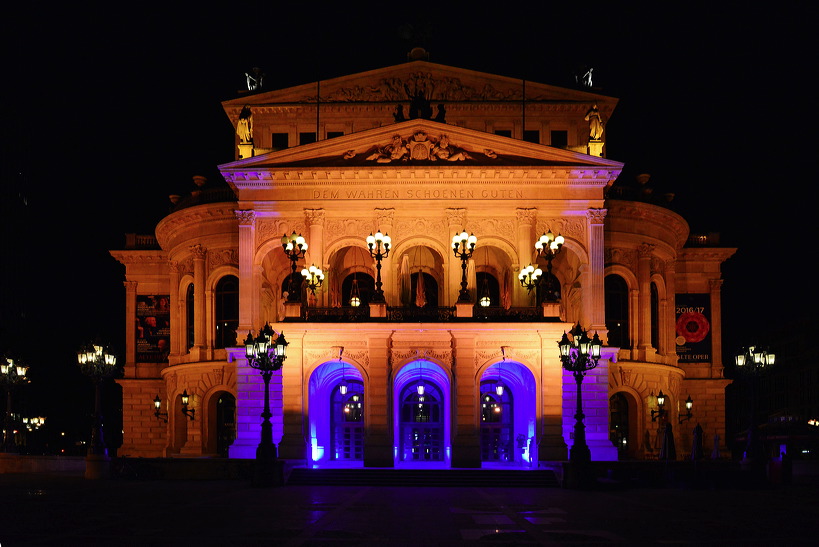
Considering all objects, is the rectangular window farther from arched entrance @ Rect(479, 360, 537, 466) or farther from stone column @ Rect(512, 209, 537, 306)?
arched entrance @ Rect(479, 360, 537, 466)

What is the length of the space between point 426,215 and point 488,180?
11.5ft

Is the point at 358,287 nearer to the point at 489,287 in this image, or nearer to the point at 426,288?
the point at 426,288

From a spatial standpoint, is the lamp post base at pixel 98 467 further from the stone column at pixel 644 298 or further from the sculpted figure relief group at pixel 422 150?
the stone column at pixel 644 298

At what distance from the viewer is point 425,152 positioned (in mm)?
54969

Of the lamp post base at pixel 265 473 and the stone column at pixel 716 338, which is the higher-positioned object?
the stone column at pixel 716 338

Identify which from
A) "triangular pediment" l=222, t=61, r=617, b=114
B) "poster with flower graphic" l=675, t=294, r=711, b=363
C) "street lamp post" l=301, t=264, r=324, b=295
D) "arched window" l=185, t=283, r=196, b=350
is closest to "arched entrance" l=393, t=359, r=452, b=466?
"street lamp post" l=301, t=264, r=324, b=295

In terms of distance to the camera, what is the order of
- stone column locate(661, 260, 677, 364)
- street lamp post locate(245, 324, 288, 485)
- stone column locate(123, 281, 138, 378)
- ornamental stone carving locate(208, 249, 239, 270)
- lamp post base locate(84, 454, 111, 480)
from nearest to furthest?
1. street lamp post locate(245, 324, 288, 485)
2. lamp post base locate(84, 454, 111, 480)
3. ornamental stone carving locate(208, 249, 239, 270)
4. stone column locate(661, 260, 677, 364)
5. stone column locate(123, 281, 138, 378)

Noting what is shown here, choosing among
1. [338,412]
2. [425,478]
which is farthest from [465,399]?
[425,478]

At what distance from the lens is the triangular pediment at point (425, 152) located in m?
54.7

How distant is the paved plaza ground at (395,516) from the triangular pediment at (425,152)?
20.1 meters

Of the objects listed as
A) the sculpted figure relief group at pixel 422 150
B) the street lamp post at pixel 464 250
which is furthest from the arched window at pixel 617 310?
the street lamp post at pixel 464 250

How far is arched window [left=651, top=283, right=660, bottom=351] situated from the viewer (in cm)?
6450

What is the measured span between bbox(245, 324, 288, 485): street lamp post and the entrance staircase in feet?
8.74

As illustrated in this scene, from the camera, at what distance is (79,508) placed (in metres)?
28.4
